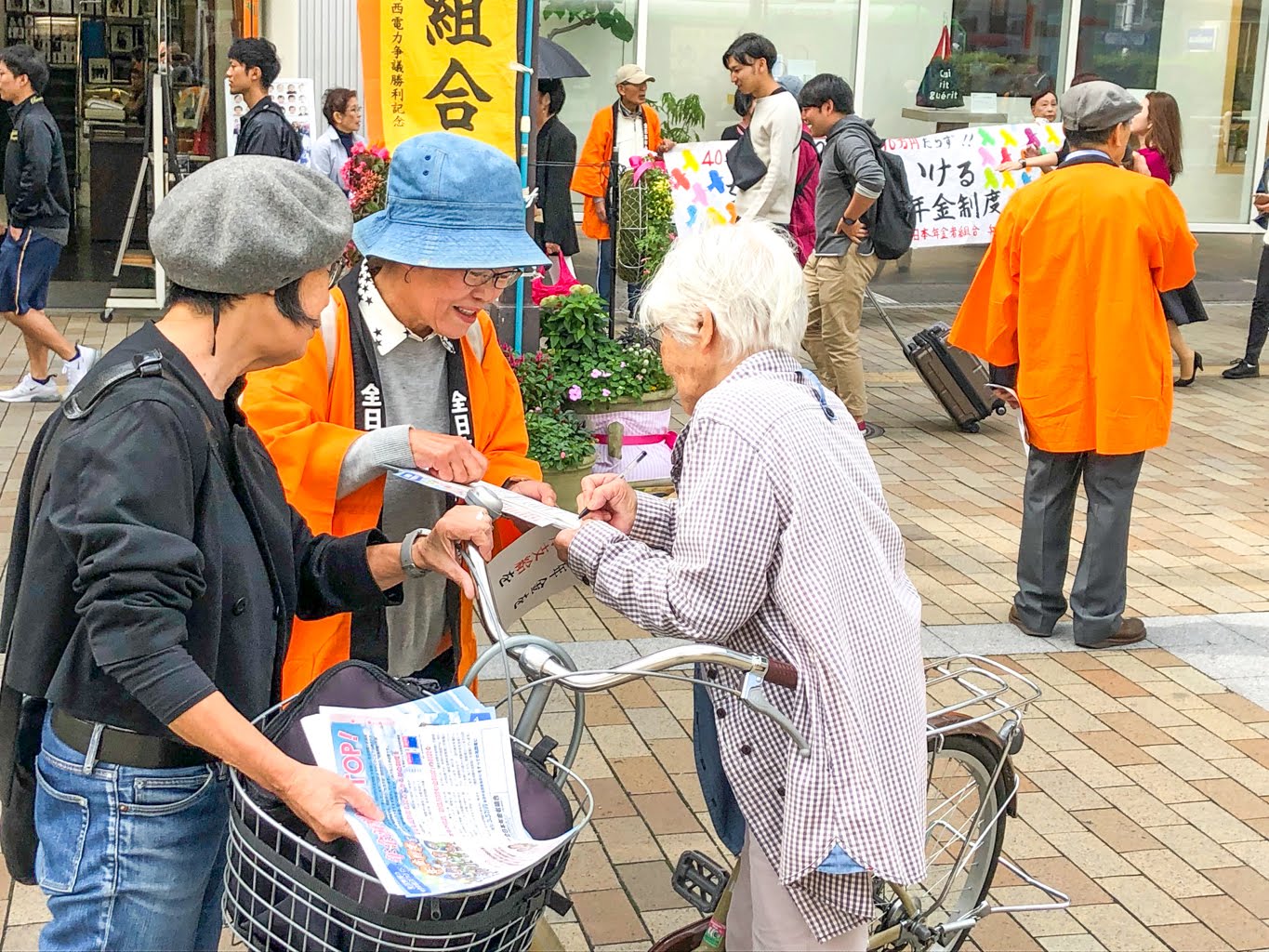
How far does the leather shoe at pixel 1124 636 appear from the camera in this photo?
18.5ft

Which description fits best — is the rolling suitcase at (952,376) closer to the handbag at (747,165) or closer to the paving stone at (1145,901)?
the handbag at (747,165)

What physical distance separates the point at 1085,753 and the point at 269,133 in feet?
22.0

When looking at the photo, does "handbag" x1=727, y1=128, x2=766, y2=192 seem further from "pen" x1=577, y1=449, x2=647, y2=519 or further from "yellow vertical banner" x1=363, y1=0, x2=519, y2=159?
"pen" x1=577, y1=449, x2=647, y2=519

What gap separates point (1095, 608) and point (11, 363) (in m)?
7.24

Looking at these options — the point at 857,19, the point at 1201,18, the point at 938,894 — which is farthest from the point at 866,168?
the point at 1201,18

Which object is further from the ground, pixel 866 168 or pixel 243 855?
pixel 866 168

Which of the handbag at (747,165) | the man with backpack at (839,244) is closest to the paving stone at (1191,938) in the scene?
the man with backpack at (839,244)

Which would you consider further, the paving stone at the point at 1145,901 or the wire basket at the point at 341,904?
the paving stone at the point at 1145,901

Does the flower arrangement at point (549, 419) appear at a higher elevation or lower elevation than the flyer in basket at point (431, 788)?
lower

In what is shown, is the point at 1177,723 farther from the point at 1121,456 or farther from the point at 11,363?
the point at 11,363

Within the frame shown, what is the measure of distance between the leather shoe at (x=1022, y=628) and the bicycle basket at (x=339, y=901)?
160 inches

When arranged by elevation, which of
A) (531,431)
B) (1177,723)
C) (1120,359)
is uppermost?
(1120,359)

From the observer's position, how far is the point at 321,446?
9.25ft

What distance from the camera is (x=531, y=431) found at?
19.5 feet
